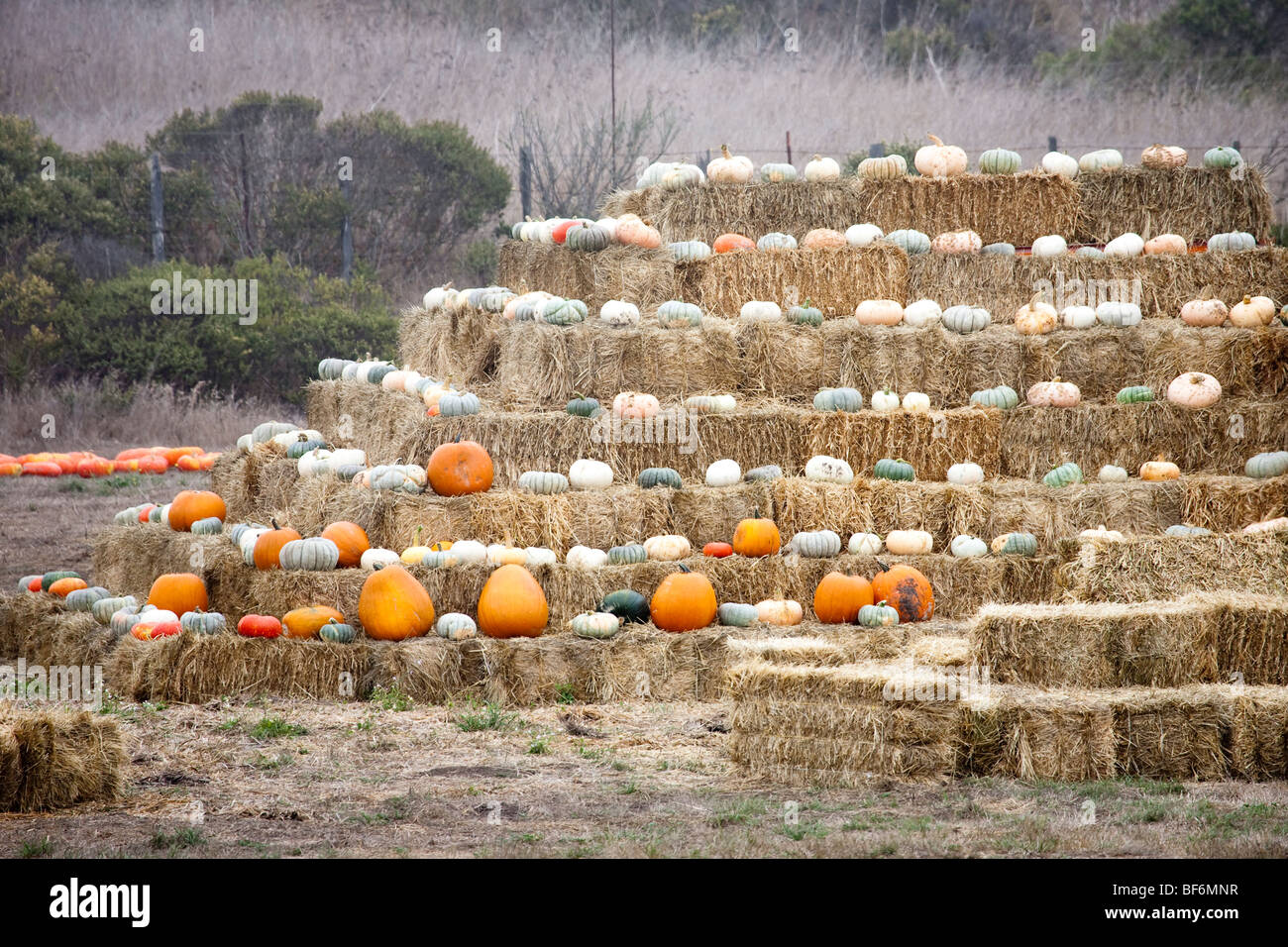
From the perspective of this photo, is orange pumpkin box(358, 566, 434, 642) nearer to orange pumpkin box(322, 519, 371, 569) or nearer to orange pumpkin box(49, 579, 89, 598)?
orange pumpkin box(322, 519, 371, 569)

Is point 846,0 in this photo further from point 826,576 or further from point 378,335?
point 826,576

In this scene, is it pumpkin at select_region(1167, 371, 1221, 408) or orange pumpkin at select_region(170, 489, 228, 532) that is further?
orange pumpkin at select_region(170, 489, 228, 532)

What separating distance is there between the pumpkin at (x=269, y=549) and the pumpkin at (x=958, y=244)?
550 cm

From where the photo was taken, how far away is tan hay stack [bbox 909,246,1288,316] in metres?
11.7

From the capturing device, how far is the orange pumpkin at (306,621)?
894 cm

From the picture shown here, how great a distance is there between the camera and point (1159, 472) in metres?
10.3

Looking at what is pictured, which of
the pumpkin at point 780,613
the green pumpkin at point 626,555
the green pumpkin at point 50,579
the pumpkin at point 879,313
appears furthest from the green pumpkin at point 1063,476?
the green pumpkin at point 50,579

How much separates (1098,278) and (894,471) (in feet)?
9.03

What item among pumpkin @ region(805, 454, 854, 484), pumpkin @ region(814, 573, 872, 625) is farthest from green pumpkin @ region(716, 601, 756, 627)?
pumpkin @ region(805, 454, 854, 484)

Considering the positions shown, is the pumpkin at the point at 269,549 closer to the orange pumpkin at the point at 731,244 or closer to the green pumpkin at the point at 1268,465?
the orange pumpkin at the point at 731,244

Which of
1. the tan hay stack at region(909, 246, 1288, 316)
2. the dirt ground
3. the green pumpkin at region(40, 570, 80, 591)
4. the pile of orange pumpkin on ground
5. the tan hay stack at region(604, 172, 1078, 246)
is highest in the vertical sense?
the tan hay stack at region(604, 172, 1078, 246)

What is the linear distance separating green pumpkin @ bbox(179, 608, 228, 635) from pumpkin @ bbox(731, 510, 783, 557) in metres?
3.12

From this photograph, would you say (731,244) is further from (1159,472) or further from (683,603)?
(683,603)

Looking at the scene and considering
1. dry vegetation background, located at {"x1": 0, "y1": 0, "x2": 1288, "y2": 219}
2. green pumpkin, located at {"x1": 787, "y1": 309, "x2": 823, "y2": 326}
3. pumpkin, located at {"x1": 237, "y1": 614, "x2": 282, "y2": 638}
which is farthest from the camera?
dry vegetation background, located at {"x1": 0, "y1": 0, "x2": 1288, "y2": 219}
